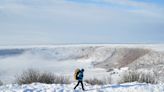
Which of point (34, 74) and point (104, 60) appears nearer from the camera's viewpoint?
point (34, 74)

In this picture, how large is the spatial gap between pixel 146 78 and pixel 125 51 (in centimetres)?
9289

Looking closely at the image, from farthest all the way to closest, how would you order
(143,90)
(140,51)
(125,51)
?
1. (125,51)
2. (140,51)
3. (143,90)

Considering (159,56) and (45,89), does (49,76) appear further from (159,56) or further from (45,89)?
(159,56)

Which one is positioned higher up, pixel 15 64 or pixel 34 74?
pixel 34 74

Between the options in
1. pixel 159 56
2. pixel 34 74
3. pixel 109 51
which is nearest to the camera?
pixel 34 74

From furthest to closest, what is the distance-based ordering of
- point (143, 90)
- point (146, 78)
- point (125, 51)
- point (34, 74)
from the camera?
point (125, 51)
point (34, 74)
point (146, 78)
point (143, 90)

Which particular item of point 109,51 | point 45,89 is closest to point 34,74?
point 45,89

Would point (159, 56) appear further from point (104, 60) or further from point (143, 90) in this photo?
point (143, 90)

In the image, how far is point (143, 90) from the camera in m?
23.5

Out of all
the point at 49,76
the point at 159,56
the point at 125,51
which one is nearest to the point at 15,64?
the point at 125,51

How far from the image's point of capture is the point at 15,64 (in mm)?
138250

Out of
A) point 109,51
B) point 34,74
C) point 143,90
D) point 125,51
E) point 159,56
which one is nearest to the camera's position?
point 143,90

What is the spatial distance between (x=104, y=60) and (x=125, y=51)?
6.99 m

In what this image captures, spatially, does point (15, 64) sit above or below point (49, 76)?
below
